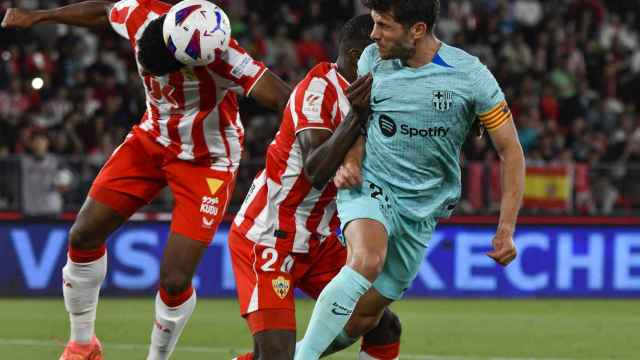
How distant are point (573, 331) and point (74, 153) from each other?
685cm

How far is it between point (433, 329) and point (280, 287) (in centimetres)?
489

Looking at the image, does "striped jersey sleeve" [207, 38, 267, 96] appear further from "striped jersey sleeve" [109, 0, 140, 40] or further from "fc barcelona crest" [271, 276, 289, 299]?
"fc barcelona crest" [271, 276, 289, 299]

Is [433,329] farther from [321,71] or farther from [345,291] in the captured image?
[345,291]

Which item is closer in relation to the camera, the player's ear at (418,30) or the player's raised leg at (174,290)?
the player's ear at (418,30)

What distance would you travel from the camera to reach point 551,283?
47.9ft

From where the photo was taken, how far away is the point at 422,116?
6.27 metres

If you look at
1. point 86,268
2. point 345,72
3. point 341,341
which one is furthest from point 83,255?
point 345,72

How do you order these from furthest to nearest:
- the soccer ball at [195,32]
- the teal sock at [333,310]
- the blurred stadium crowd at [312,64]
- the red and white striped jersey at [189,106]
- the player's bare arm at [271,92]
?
the blurred stadium crowd at [312,64], the red and white striped jersey at [189,106], the player's bare arm at [271,92], the soccer ball at [195,32], the teal sock at [333,310]

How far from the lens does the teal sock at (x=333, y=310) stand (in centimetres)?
598

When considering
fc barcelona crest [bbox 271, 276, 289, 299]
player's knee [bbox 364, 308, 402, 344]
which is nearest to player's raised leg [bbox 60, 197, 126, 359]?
fc barcelona crest [bbox 271, 276, 289, 299]

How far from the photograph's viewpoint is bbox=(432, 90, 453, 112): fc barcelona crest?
6.26m

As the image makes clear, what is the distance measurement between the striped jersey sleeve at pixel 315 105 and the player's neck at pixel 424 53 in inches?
16.8

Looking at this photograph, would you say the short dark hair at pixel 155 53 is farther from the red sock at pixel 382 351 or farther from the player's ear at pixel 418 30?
the red sock at pixel 382 351

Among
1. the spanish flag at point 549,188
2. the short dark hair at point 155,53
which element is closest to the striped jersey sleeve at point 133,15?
the short dark hair at point 155,53
